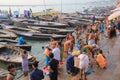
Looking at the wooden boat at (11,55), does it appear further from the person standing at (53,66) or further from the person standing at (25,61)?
the person standing at (53,66)

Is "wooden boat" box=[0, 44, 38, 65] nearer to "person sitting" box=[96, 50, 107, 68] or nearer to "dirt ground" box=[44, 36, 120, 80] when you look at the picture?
"dirt ground" box=[44, 36, 120, 80]

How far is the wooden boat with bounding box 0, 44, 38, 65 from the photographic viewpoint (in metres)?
18.7

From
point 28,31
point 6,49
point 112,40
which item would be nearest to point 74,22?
point 28,31

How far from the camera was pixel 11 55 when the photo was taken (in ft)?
67.8

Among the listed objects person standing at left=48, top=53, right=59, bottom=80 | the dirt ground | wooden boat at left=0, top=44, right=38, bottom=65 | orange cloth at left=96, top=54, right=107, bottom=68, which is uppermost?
person standing at left=48, top=53, right=59, bottom=80

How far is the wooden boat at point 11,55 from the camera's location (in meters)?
18.7

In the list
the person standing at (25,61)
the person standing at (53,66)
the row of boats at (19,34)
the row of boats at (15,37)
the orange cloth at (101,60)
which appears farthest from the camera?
the row of boats at (19,34)

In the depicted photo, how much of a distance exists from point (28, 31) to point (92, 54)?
19.4 meters

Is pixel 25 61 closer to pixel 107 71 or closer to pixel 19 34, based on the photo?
pixel 107 71

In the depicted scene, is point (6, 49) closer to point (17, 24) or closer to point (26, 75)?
point (26, 75)


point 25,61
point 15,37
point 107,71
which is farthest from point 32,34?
point 107,71

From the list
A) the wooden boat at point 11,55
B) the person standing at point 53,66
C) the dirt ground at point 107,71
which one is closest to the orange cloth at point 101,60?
the dirt ground at point 107,71

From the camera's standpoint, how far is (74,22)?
45875 millimetres

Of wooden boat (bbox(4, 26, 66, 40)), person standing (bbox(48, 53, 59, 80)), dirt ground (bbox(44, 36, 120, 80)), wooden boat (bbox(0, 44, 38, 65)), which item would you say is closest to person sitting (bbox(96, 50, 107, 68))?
dirt ground (bbox(44, 36, 120, 80))
